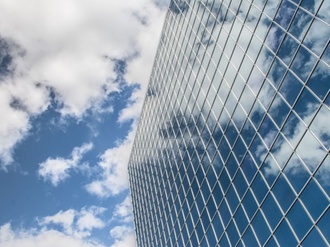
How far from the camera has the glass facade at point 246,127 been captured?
22.0 m

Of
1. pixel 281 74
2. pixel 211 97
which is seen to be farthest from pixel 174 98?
pixel 281 74

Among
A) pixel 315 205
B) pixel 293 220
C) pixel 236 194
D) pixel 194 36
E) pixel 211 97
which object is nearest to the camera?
pixel 315 205

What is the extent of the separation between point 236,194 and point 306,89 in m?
10.9

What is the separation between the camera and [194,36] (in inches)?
1897

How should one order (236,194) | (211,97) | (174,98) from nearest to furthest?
(236,194), (211,97), (174,98)

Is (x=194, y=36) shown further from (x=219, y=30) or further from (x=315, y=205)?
(x=315, y=205)

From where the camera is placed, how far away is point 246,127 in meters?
30.1

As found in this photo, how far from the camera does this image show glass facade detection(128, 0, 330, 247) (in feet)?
72.2

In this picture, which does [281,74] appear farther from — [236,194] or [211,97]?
[211,97]

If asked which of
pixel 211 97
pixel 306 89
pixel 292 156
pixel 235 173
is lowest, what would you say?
pixel 292 156

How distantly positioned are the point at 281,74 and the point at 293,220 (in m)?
9.44

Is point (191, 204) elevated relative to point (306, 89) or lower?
elevated

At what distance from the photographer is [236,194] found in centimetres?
3058

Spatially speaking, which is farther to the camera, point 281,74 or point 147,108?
point 147,108
